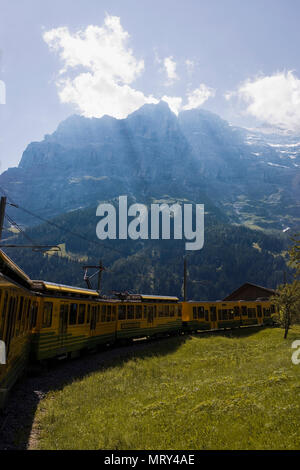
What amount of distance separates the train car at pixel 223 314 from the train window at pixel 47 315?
1998 cm

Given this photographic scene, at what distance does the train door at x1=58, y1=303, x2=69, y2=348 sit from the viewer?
15141 millimetres

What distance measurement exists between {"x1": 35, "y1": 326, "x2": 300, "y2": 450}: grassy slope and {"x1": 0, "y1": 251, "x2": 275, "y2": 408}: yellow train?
200cm

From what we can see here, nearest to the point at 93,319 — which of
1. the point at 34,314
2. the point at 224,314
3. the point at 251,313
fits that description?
the point at 34,314

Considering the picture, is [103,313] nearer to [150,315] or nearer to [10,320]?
[150,315]

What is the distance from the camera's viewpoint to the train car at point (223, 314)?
32438 mm

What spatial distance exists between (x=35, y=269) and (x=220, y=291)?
99119 millimetres

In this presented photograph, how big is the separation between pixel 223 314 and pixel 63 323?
2536cm

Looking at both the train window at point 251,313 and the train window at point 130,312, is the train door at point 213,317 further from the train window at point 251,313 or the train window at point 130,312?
the train window at point 130,312

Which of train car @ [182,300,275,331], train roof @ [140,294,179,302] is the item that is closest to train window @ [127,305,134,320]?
train roof @ [140,294,179,302]

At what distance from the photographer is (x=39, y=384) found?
12.3 metres

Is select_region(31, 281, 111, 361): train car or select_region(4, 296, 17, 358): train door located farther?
select_region(31, 281, 111, 361): train car

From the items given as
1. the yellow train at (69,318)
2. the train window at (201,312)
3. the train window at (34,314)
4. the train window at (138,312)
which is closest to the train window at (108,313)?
the yellow train at (69,318)

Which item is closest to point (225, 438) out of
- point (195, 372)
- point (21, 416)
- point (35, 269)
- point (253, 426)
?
point (253, 426)

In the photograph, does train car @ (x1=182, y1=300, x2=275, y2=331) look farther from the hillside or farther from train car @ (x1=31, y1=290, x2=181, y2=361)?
the hillside
